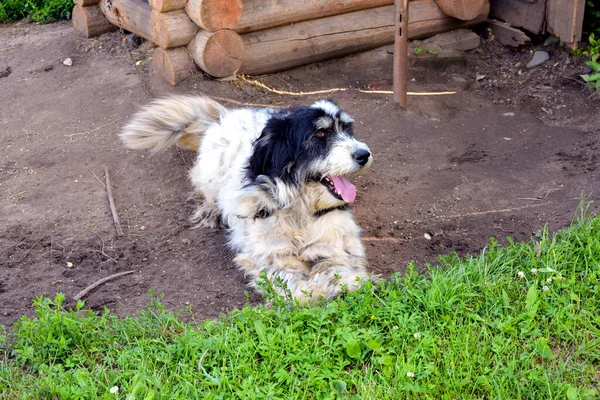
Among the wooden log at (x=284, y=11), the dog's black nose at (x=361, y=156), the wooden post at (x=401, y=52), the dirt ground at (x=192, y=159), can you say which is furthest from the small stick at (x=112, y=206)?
the wooden post at (x=401, y=52)

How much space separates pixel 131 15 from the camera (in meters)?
8.10

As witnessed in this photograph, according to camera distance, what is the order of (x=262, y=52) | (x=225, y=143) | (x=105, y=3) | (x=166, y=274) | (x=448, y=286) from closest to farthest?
(x=448, y=286), (x=166, y=274), (x=225, y=143), (x=262, y=52), (x=105, y=3)

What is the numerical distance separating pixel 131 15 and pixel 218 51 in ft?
4.98

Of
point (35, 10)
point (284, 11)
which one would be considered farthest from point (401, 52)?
point (35, 10)

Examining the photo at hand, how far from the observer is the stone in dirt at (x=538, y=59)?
7953 millimetres

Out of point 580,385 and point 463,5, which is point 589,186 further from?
point 463,5

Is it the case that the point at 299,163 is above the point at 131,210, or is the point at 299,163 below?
above

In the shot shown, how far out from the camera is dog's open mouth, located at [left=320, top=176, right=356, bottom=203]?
4.53 metres

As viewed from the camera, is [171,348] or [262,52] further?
[262,52]

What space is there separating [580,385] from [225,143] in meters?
3.06

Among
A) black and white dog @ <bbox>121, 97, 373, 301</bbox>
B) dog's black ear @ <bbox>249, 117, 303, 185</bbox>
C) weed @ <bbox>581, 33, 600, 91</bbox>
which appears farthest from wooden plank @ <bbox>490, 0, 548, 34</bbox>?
dog's black ear @ <bbox>249, 117, 303, 185</bbox>

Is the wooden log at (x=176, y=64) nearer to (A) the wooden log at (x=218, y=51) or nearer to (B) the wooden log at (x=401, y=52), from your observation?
(A) the wooden log at (x=218, y=51)

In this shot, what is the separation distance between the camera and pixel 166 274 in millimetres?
4781

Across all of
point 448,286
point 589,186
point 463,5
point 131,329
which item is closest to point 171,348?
point 131,329
